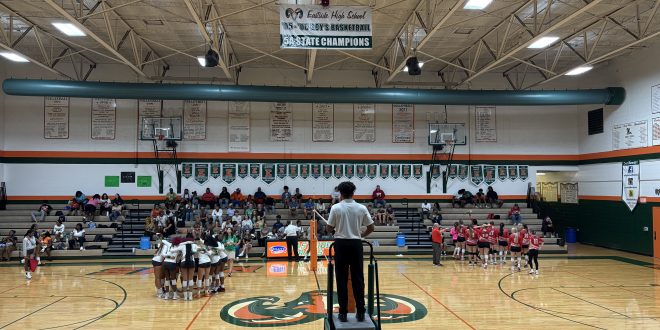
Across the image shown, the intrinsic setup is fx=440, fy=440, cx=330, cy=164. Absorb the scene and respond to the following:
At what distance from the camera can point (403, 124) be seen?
77.5 ft

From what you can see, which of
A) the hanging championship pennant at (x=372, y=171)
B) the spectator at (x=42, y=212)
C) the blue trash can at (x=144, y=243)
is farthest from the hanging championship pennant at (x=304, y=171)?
the spectator at (x=42, y=212)

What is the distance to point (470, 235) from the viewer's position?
1694 cm

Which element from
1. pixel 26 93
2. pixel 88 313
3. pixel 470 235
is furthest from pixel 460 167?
pixel 26 93

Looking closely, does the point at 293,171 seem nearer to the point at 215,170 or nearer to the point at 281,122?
the point at 281,122

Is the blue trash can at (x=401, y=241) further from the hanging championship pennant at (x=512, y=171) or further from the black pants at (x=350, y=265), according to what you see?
the black pants at (x=350, y=265)

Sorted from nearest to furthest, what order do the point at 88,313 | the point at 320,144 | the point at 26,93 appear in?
the point at 88,313
the point at 26,93
the point at 320,144

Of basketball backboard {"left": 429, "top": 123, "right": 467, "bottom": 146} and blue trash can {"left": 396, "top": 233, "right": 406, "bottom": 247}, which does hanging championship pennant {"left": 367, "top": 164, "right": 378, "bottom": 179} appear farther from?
blue trash can {"left": 396, "top": 233, "right": 406, "bottom": 247}

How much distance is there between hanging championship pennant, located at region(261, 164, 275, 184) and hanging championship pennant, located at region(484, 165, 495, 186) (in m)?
11.5

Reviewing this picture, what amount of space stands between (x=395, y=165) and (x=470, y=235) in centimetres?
730

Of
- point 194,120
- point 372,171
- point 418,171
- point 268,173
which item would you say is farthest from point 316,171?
point 194,120

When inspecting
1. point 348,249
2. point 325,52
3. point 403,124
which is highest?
point 325,52

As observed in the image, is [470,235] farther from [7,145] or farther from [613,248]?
[7,145]

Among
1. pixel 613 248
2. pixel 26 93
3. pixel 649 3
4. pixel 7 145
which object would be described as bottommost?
pixel 613 248

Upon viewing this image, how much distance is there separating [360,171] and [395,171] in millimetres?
1885
